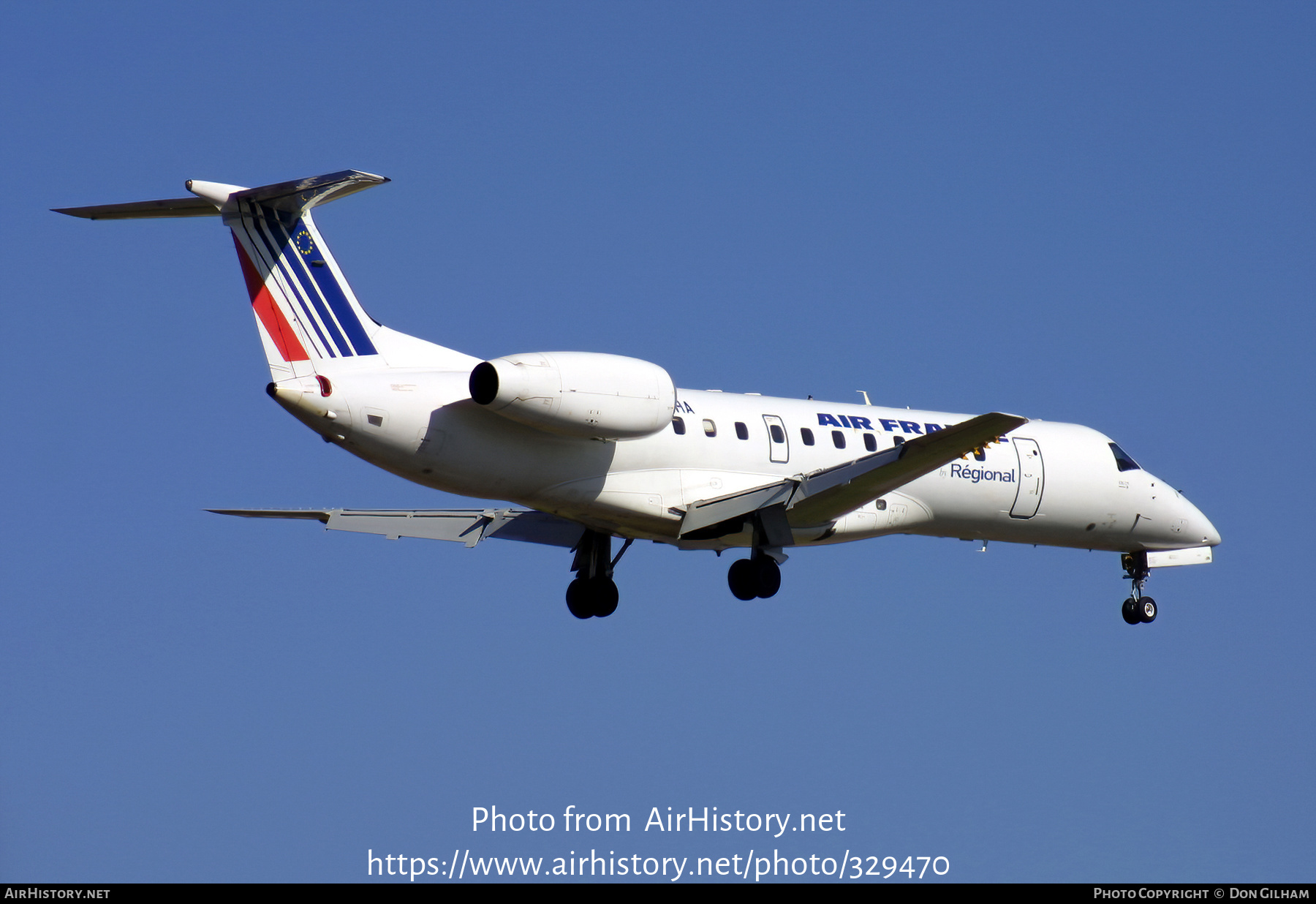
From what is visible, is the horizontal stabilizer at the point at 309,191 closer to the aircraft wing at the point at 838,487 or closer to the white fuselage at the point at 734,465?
the white fuselage at the point at 734,465

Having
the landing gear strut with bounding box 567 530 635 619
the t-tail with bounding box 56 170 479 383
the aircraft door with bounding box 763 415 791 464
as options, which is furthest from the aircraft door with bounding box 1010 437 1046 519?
the t-tail with bounding box 56 170 479 383

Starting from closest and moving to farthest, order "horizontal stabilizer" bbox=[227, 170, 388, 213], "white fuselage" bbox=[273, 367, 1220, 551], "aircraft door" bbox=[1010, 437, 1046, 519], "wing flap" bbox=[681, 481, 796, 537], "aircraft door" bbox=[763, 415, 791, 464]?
"horizontal stabilizer" bbox=[227, 170, 388, 213]
"white fuselage" bbox=[273, 367, 1220, 551]
"wing flap" bbox=[681, 481, 796, 537]
"aircraft door" bbox=[763, 415, 791, 464]
"aircraft door" bbox=[1010, 437, 1046, 519]

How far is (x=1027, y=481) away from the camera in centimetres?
2598

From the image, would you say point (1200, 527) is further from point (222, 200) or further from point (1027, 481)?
point (222, 200)

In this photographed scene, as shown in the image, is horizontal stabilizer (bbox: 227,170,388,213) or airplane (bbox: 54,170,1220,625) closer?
horizontal stabilizer (bbox: 227,170,388,213)

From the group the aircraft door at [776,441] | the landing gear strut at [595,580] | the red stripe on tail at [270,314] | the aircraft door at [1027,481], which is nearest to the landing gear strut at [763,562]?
the aircraft door at [776,441]

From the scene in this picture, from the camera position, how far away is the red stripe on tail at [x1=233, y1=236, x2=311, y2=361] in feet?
62.9

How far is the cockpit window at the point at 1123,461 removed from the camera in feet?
90.2

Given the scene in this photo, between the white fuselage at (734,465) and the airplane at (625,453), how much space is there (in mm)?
30

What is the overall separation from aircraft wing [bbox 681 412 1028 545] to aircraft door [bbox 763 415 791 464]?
31.3 inches

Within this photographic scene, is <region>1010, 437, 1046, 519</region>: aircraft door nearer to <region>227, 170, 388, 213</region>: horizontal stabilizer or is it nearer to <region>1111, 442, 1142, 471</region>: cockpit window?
<region>1111, 442, 1142, 471</region>: cockpit window

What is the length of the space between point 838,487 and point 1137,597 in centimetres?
841

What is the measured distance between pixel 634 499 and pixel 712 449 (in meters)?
1.53
